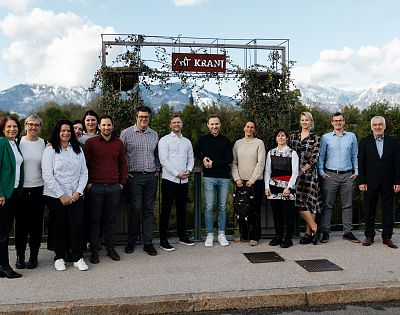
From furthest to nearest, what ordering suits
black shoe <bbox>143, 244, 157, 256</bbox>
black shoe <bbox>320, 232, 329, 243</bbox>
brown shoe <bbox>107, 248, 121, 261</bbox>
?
1. black shoe <bbox>320, 232, 329, 243</bbox>
2. black shoe <bbox>143, 244, 157, 256</bbox>
3. brown shoe <bbox>107, 248, 121, 261</bbox>

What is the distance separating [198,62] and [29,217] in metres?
6.55

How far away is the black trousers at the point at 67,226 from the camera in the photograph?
208 inches

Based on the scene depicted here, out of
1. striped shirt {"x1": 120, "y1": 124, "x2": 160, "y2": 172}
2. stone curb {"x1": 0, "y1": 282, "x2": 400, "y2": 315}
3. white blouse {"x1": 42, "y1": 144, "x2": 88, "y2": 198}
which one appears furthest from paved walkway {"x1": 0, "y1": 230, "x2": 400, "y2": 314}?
striped shirt {"x1": 120, "y1": 124, "x2": 160, "y2": 172}

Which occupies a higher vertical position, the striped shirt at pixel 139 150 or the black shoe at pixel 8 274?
the striped shirt at pixel 139 150

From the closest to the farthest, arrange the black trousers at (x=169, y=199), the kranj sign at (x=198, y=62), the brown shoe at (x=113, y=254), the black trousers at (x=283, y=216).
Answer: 1. the brown shoe at (x=113, y=254)
2. the black trousers at (x=169, y=199)
3. the black trousers at (x=283, y=216)
4. the kranj sign at (x=198, y=62)

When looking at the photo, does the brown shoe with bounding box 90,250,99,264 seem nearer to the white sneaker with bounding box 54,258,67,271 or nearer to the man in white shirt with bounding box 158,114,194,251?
the white sneaker with bounding box 54,258,67,271

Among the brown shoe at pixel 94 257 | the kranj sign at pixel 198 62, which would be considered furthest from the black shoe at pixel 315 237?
the kranj sign at pixel 198 62

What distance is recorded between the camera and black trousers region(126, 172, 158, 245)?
6047 mm

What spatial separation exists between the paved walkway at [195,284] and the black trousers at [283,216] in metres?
0.48

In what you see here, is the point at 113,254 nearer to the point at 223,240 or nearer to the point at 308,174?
the point at 223,240

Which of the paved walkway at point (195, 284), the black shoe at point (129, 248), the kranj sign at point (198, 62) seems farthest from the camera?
the kranj sign at point (198, 62)

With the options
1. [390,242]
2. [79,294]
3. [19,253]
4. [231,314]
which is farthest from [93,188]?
[390,242]

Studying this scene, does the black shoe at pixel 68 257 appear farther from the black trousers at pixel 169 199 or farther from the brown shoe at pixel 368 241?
the brown shoe at pixel 368 241

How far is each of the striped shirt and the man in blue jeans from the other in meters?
0.76
